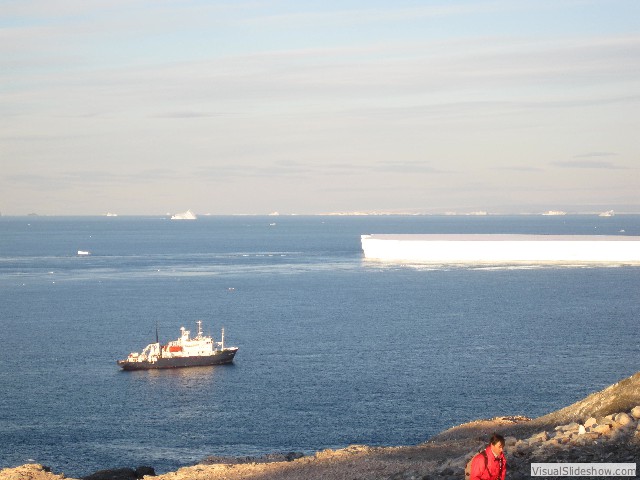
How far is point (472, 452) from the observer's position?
637 inches

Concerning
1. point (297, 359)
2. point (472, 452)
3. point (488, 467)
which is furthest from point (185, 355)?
point (488, 467)

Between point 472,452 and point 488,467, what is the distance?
4.66m

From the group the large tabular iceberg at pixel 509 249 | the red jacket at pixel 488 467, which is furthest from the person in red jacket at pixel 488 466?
the large tabular iceberg at pixel 509 249

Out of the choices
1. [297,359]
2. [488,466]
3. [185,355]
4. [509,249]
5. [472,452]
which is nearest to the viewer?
[488,466]

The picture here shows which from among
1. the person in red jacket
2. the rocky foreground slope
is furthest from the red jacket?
the rocky foreground slope

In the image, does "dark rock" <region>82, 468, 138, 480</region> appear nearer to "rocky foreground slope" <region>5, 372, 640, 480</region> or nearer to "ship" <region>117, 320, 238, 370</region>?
"rocky foreground slope" <region>5, 372, 640, 480</region>

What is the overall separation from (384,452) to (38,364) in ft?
98.2

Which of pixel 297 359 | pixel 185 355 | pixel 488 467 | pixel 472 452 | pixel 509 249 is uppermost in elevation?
pixel 509 249

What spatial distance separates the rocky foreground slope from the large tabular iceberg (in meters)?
82.7

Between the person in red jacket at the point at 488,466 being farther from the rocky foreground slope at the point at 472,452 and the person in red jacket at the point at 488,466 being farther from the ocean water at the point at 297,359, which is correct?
the ocean water at the point at 297,359

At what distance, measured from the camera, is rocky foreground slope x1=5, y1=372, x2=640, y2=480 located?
14.6 m

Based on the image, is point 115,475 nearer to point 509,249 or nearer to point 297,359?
point 297,359

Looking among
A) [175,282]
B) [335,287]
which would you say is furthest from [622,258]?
[175,282]

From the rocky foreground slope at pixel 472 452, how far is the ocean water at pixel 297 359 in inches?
269
